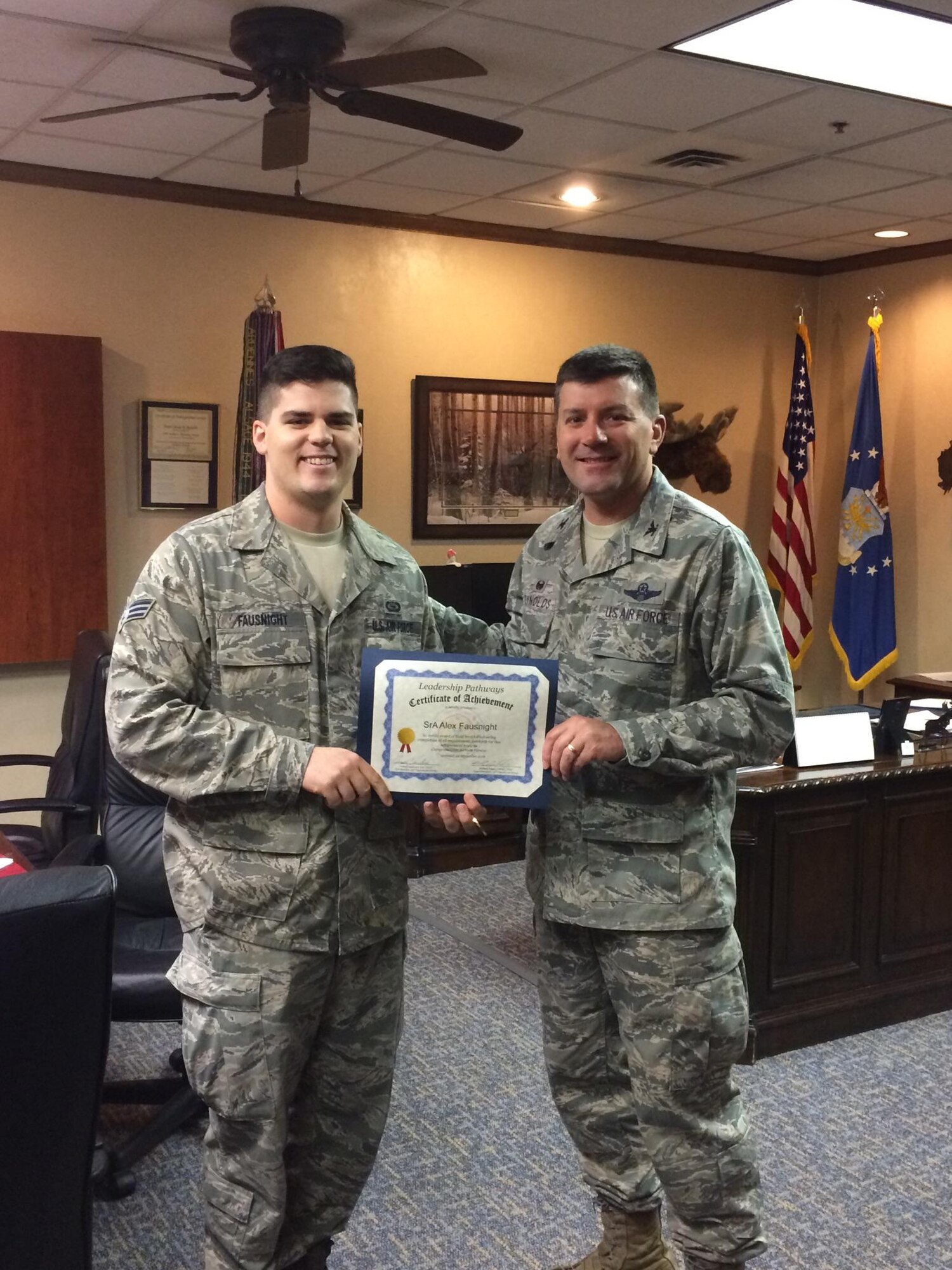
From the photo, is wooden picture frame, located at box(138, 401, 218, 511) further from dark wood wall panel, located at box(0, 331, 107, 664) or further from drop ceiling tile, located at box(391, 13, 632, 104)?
drop ceiling tile, located at box(391, 13, 632, 104)

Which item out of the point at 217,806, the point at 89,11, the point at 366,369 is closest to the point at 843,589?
the point at 366,369

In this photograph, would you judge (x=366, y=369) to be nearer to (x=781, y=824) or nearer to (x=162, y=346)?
(x=162, y=346)

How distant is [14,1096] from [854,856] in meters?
2.73

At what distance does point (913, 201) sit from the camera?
479 centimetres

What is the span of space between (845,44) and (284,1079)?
9.40 feet

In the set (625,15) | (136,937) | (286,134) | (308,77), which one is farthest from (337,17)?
(136,937)

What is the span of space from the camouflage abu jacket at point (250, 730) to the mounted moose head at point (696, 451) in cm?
417

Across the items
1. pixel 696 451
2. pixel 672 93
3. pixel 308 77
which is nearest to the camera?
pixel 308 77

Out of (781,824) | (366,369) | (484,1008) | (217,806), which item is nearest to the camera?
(217,806)

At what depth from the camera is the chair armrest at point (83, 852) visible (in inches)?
105

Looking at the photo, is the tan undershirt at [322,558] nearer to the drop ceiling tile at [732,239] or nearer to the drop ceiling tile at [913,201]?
the drop ceiling tile at [913,201]

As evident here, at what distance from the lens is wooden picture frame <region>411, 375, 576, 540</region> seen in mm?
5316

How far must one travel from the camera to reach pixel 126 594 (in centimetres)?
470

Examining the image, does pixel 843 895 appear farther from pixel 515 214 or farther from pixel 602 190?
pixel 515 214
